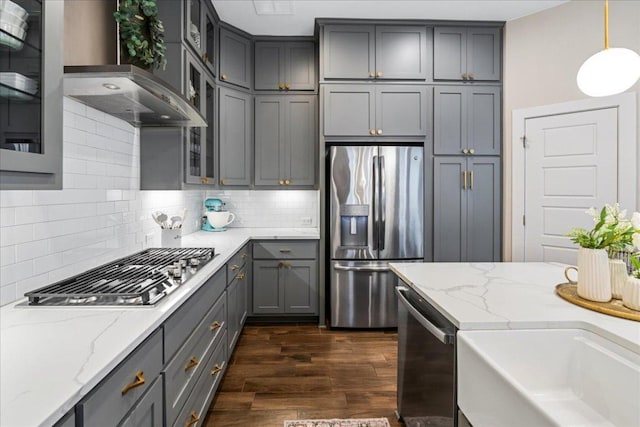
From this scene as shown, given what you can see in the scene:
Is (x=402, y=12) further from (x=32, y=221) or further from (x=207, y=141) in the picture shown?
(x=32, y=221)

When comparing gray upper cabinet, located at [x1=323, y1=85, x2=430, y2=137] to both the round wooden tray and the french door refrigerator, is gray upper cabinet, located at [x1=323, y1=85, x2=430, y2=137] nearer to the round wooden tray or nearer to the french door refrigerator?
the french door refrigerator

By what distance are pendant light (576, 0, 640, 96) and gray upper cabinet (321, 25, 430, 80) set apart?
79.2 inches

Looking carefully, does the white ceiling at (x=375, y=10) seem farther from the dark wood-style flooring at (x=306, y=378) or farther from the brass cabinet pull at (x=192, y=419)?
the brass cabinet pull at (x=192, y=419)

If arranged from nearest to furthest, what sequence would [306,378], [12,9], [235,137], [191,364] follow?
[12,9] < [191,364] < [306,378] < [235,137]

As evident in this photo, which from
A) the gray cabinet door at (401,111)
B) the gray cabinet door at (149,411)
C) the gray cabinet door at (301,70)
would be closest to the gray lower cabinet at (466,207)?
the gray cabinet door at (401,111)

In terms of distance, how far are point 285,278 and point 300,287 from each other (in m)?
0.17

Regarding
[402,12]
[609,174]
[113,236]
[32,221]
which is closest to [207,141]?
[113,236]

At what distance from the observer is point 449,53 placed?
354 cm

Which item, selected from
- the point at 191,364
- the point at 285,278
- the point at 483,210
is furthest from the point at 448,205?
the point at 191,364

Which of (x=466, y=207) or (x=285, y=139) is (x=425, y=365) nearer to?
(x=466, y=207)

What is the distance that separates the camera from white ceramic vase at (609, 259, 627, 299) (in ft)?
4.50

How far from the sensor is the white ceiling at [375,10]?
10.4 feet

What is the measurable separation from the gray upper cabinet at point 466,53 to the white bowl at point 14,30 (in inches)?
130

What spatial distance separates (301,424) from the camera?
2086 millimetres
